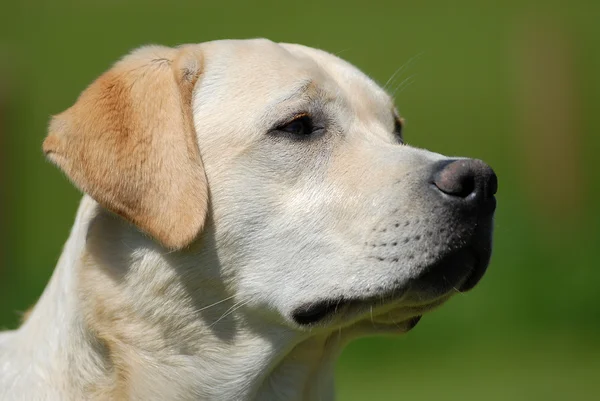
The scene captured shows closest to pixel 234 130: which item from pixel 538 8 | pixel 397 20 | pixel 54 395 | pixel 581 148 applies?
pixel 54 395

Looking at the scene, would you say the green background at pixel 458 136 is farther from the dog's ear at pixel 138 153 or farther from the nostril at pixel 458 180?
the dog's ear at pixel 138 153

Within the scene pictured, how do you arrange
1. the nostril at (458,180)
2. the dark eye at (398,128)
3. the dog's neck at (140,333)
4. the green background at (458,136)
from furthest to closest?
the green background at (458,136), the dark eye at (398,128), the dog's neck at (140,333), the nostril at (458,180)

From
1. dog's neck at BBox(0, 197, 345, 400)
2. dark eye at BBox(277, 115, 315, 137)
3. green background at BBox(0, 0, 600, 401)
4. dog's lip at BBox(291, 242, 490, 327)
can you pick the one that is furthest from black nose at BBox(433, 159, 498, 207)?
green background at BBox(0, 0, 600, 401)

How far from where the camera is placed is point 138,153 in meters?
3.65

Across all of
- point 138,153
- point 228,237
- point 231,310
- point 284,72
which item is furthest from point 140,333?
point 284,72

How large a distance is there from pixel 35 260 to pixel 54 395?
9.01 meters

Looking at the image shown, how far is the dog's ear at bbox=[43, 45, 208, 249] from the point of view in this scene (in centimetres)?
358

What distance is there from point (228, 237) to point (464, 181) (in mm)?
915

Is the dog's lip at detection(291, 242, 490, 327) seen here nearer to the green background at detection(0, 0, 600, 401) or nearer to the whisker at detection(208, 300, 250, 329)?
the whisker at detection(208, 300, 250, 329)

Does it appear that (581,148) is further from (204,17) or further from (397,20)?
(204,17)

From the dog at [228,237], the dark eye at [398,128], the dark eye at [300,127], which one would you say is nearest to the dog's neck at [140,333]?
the dog at [228,237]

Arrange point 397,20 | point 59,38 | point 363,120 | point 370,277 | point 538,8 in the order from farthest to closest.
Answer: point 59,38, point 397,20, point 538,8, point 363,120, point 370,277

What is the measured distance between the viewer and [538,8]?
15.7m

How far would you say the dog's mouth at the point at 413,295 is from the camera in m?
3.61
